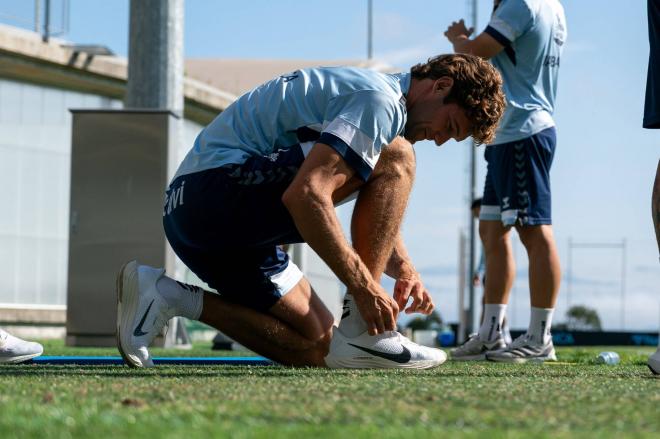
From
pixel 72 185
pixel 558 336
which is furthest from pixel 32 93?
pixel 558 336

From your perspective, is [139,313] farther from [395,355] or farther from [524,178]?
[524,178]

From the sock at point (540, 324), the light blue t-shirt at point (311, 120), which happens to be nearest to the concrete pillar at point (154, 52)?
the sock at point (540, 324)

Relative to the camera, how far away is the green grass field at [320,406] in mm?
1865

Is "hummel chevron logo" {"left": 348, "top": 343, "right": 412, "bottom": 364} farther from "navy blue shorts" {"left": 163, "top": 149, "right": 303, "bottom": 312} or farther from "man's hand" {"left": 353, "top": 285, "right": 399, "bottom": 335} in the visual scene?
"navy blue shorts" {"left": 163, "top": 149, "right": 303, "bottom": 312}

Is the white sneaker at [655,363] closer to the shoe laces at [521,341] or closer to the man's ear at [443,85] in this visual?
the man's ear at [443,85]

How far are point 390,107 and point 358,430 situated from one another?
173cm

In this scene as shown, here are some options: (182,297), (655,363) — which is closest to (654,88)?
(655,363)

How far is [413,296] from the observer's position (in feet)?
12.4

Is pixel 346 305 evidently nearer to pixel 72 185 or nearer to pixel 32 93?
pixel 72 185

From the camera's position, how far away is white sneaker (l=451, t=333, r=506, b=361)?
5402 mm

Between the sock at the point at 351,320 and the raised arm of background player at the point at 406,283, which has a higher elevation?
the raised arm of background player at the point at 406,283

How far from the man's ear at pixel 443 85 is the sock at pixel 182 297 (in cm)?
112

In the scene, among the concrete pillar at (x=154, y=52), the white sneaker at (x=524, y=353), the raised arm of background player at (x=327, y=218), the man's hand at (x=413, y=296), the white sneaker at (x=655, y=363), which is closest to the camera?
the raised arm of background player at (x=327, y=218)

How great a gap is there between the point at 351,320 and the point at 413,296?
0.79ft
